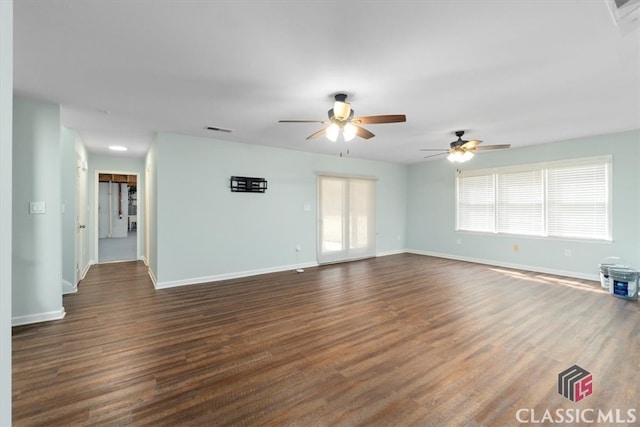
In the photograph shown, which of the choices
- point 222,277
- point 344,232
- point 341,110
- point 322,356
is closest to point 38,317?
point 222,277

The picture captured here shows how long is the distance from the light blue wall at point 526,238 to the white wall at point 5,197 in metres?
7.20

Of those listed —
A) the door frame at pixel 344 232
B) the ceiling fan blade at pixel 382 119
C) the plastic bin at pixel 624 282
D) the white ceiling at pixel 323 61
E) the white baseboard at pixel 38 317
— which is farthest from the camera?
the door frame at pixel 344 232

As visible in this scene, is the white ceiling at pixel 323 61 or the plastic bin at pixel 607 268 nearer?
the white ceiling at pixel 323 61

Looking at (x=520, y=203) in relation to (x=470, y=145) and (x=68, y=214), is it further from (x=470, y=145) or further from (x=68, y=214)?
(x=68, y=214)

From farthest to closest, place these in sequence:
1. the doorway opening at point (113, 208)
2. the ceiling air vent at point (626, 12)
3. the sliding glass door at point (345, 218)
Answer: the doorway opening at point (113, 208), the sliding glass door at point (345, 218), the ceiling air vent at point (626, 12)

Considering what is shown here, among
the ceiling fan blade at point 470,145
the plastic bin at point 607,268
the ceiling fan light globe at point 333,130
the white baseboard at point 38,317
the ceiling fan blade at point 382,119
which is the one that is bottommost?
the white baseboard at point 38,317

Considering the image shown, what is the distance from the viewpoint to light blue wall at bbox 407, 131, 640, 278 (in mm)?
4680

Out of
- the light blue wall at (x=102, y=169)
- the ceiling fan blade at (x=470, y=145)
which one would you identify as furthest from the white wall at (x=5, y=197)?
the light blue wall at (x=102, y=169)

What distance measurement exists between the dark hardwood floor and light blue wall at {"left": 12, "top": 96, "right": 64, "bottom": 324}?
316 mm

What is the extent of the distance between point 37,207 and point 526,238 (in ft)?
26.3

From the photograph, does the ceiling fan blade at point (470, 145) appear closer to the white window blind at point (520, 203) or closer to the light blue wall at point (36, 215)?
the white window blind at point (520, 203)

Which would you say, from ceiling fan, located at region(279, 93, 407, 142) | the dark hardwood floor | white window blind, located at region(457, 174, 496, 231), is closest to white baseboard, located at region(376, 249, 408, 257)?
white window blind, located at region(457, 174, 496, 231)

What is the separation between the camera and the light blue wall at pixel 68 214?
4.31m

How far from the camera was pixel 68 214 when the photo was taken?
14.2 ft
